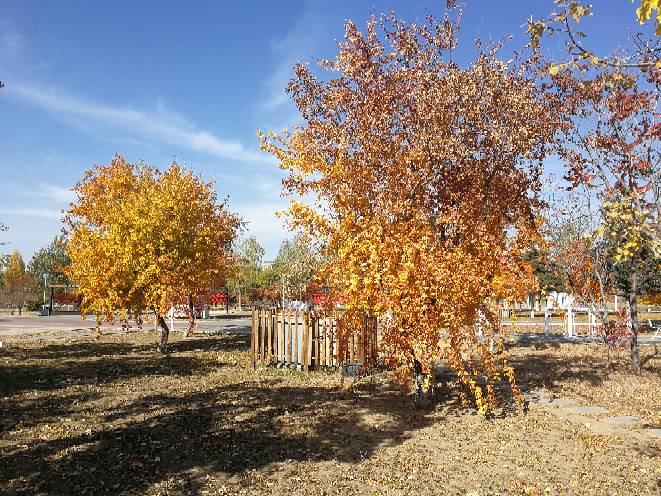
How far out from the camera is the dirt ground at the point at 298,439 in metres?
6.18

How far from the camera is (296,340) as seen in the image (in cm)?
1448

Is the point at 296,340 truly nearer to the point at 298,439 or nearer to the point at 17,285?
the point at 298,439

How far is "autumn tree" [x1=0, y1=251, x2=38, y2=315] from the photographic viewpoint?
2046 inches

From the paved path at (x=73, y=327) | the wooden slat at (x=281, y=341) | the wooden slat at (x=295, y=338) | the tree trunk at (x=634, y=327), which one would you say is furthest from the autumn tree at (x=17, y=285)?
the tree trunk at (x=634, y=327)

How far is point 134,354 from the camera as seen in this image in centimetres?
1848

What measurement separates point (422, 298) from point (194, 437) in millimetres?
4101

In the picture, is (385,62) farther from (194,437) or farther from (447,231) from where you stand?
(194,437)

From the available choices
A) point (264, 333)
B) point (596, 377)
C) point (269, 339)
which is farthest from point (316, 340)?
point (596, 377)

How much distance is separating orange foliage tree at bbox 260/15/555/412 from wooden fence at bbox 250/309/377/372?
4.22 metres

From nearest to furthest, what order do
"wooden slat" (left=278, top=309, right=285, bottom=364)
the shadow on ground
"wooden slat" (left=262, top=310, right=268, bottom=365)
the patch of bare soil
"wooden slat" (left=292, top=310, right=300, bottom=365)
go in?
the shadow on ground → the patch of bare soil → "wooden slat" (left=292, top=310, right=300, bottom=365) → "wooden slat" (left=278, top=309, right=285, bottom=364) → "wooden slat" (left=262, top=310, right=268, bottom=365)

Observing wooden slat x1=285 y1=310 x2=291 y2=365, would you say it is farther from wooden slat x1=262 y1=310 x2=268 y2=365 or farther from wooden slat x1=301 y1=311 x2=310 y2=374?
wooden slat x1=262 y1=310 x2=268 y2=365

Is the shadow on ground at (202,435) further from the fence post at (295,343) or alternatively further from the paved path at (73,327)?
the paved path at (73,327)

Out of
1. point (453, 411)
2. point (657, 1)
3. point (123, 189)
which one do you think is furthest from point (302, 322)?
point (123, 189)

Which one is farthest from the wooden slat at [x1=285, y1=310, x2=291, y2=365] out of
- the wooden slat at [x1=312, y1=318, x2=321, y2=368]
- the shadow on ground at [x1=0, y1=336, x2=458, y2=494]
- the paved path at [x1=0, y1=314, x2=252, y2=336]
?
the paved path at [x1=0, y1=314, x2=252, y2=336]
